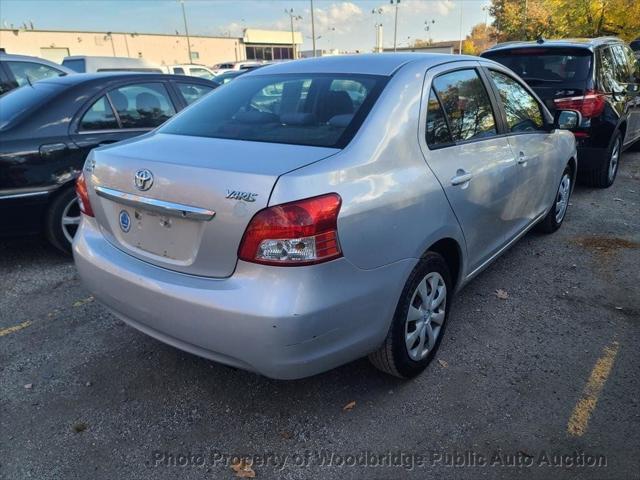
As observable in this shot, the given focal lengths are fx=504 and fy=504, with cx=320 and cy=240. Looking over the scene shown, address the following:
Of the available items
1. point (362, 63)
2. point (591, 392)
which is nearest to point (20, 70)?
point (362, 63)

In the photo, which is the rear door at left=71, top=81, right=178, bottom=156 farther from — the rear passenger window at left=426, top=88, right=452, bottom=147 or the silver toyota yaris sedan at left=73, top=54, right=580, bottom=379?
the rear passenger window at left=426, top=88, right=452, bottom=147

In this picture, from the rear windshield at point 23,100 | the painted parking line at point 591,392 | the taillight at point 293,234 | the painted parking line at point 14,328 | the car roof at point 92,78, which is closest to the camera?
the taillight at point 293,234

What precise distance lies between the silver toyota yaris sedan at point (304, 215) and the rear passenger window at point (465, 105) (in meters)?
0.01

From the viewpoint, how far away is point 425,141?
259 centimetres

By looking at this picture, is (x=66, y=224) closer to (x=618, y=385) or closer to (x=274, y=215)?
(x=274, y=215)

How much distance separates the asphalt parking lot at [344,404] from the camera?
2.24 m

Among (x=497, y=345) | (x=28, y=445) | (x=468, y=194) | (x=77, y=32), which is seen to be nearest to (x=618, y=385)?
(x=497, y=345)

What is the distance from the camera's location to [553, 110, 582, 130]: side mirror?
4203 mm

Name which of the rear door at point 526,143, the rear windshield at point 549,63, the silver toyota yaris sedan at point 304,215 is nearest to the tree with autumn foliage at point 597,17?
the rear windshield at point 549,63

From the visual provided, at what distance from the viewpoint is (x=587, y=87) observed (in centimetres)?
572

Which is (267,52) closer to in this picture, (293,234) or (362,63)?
(362,63)

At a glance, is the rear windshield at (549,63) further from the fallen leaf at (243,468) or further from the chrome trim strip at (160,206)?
the fallen leaf at (243,468)

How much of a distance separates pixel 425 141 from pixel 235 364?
144 cm

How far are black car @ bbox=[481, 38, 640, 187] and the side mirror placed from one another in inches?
66.5
